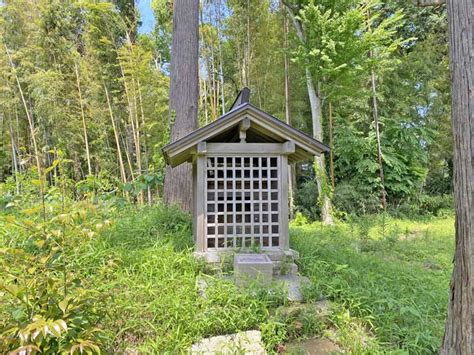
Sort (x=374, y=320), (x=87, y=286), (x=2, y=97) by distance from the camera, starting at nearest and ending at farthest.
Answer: (x=87, y=286) < (x=374, y=320) < (x=2, y=97)

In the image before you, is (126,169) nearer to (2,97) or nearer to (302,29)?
(2,97)

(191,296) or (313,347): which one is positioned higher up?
(191,296)

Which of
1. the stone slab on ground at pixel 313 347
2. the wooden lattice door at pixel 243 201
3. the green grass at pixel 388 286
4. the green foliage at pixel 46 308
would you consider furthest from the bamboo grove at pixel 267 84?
the stone slab on ground at pixel 313 347

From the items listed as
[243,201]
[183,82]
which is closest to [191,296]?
[243,201]

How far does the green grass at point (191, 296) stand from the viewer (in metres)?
1.89

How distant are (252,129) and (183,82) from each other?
1917 millimetres

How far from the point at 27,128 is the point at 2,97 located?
2131mm

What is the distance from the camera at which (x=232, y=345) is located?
189 centimetres

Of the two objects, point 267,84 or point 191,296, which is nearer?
point 191,296

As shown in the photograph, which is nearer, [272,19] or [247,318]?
[247,318]

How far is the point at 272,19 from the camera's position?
9141mm

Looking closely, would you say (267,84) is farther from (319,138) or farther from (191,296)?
(191,296)

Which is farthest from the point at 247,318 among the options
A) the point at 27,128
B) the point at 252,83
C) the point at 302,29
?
the point at 27,128

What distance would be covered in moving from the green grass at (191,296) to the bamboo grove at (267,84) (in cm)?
414
